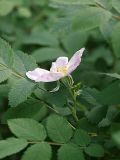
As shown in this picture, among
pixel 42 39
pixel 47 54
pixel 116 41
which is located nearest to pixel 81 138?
pixel 116 41

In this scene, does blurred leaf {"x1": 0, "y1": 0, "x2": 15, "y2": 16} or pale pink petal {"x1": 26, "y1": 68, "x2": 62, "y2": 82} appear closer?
pale pink petal {"x1": 26, "y1": 68, "x2": 62, "y2": 82}

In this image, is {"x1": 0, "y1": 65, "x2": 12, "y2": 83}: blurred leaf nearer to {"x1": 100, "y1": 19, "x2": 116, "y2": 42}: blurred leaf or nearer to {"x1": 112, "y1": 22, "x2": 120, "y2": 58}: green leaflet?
{"x1": 112, "y1": 22, "x2": 120, "y2": 58}: green leaflet

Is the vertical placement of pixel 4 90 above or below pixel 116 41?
below

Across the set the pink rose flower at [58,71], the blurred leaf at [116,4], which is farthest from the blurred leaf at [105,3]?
the pink rose flower at [58,71]

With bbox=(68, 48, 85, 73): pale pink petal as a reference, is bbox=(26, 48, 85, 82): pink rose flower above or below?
below

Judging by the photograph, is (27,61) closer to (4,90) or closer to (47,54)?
(4,90)

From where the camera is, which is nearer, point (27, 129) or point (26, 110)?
point (27, 129)

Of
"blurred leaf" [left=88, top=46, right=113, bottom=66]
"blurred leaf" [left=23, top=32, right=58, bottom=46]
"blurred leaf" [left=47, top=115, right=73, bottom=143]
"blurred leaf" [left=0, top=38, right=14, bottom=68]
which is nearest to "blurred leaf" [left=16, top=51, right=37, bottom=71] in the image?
"blurred leaf" [left=0, top=38, right=14, bottom=68]
